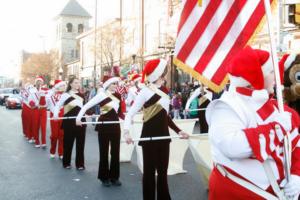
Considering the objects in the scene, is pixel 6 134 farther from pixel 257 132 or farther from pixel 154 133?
pixel 257 132

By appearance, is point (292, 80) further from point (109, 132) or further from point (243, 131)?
point (109, 132)

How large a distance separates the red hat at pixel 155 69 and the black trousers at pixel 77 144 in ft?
12.8

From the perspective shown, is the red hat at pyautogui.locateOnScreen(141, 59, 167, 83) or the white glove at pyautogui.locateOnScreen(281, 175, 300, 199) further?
the red hat at pyautogui.locateOnScreen(141, 59, 167, 83)

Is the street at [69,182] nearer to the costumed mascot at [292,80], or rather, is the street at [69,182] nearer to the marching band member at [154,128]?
the marching band member at [154,128]

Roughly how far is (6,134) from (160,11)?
21.8 meters

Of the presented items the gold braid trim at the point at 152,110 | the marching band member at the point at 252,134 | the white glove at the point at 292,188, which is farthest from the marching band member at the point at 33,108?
the white glove at the point at 292,188

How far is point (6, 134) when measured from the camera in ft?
57.1

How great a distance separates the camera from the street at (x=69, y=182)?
284 inches

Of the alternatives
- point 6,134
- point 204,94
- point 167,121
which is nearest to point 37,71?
point 6,134

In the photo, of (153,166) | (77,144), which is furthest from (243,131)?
(77,144)

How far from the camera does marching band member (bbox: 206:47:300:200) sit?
→ 110 inches

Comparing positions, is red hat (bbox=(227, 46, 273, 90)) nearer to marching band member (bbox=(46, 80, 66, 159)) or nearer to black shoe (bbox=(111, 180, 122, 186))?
black shoe (bbox=(111, 180, 122, 186))

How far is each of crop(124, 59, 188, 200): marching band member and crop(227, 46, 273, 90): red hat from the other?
305 cm

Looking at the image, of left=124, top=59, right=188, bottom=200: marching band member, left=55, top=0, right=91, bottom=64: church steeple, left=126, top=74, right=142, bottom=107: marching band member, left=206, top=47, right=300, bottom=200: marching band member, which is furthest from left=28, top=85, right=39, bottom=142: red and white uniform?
left=55, top=0, right=91, bottom=64: church steeple
